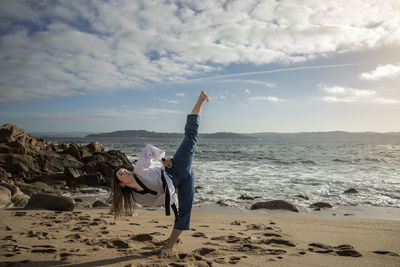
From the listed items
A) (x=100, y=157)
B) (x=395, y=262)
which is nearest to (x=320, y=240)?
(x=395, y=262)

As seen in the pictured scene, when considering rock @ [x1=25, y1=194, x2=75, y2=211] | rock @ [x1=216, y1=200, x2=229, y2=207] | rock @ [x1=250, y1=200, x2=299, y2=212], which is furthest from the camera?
rock @ [x1=216, y1=200, x2=229, y2=207]

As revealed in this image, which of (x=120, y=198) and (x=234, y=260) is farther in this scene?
(x=120, y=198)

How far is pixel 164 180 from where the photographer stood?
3551mm

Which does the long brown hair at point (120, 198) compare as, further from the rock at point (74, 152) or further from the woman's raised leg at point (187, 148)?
the rock at point (74, 152)

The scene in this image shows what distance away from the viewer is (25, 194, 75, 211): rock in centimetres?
614

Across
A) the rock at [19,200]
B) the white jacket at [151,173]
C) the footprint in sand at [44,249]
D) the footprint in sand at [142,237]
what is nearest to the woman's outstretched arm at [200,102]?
the white jacket at [151,173]

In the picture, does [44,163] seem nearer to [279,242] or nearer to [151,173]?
[151,173]

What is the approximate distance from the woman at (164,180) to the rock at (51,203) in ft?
10.1

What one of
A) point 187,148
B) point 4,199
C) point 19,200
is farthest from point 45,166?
point 187,148

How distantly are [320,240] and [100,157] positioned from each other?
14.1 meters

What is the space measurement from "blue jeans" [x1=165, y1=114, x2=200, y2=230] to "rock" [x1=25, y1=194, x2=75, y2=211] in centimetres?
364

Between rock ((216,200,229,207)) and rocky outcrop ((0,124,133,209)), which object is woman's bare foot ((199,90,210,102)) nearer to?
rock ((216,200,229,207))

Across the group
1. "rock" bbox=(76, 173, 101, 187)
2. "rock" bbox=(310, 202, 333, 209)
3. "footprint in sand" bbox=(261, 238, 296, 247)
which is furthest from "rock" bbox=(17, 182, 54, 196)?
"rock" bbox=(310, 202, 333, 209)

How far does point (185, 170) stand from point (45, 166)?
13238 millimetres
